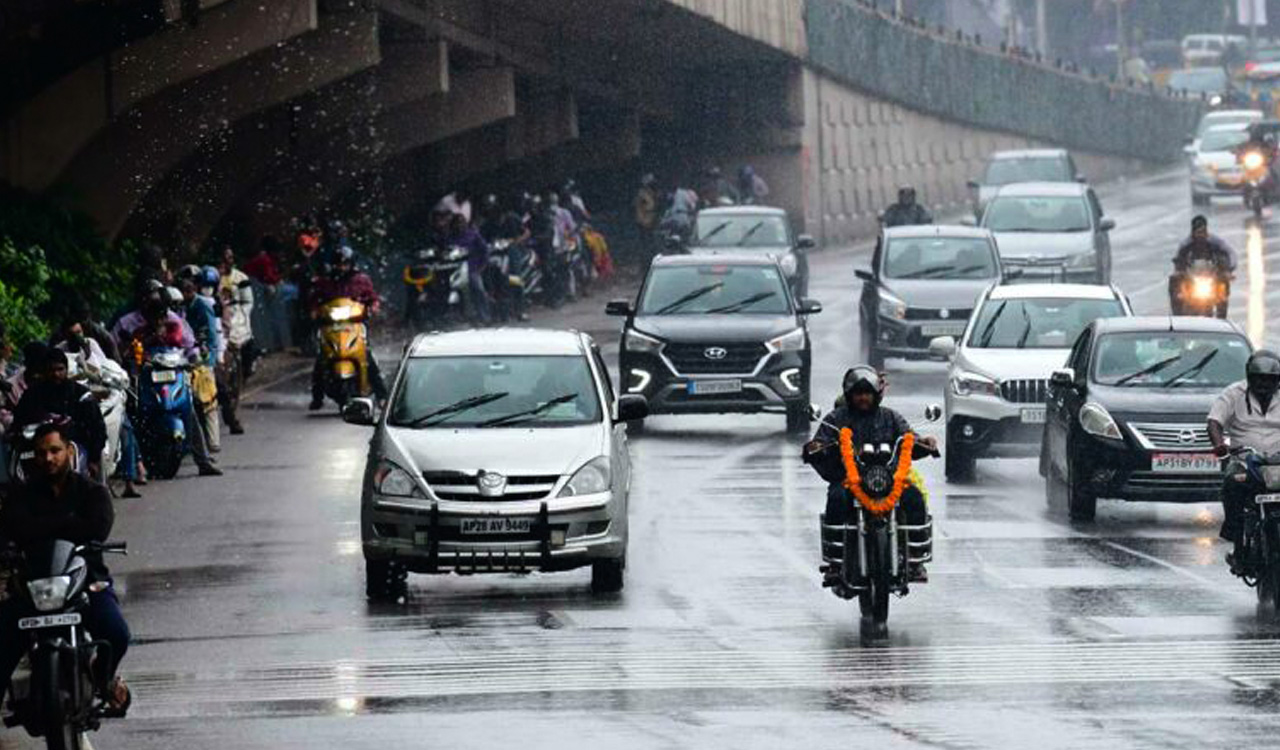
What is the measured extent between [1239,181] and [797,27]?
11428 millimetres

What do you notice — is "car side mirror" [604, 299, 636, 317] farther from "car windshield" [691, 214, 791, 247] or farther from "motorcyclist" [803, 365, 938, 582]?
"car windshield" [691, 214, 791, 247]

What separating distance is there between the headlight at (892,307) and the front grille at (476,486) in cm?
1895

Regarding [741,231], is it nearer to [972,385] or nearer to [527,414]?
[972,385]

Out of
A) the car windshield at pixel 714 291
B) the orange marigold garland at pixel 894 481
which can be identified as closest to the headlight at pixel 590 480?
the orange marigold garland at pixel 894 481

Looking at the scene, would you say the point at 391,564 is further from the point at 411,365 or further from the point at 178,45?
the point at 178,45

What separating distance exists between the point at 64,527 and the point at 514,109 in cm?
3807

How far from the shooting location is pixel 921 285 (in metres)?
37.9

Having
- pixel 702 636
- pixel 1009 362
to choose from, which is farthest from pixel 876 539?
pixel 1009 362

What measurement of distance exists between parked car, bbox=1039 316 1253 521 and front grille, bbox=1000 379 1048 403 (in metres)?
1.33

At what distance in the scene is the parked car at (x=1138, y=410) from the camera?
22.7 metres

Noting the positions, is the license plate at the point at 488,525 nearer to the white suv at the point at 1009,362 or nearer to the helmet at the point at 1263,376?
the helmet at the point at 1263,376

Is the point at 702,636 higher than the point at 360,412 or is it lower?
lower

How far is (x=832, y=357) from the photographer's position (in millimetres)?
40281

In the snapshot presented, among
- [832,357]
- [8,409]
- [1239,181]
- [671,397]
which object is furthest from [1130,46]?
[8,409]
